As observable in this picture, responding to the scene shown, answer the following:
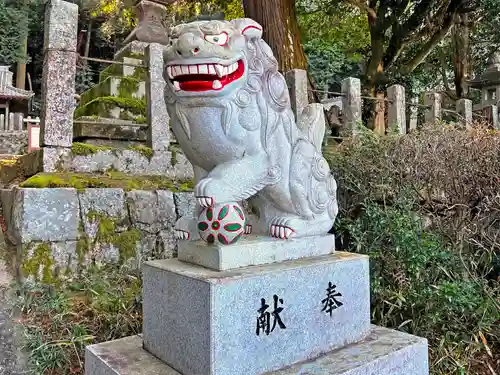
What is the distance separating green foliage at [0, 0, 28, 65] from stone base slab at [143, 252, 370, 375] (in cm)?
1891

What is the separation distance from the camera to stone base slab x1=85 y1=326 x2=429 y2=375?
188cm

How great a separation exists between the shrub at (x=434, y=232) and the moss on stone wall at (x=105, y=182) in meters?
1.69

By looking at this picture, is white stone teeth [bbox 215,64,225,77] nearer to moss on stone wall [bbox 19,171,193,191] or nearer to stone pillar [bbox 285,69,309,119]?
moss on stone wall [bbox 19,171,193,191]

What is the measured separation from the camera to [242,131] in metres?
1.88

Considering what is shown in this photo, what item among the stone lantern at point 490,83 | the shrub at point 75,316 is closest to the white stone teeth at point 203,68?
the shrub at point 75,316

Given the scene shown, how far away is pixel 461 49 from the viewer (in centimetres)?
1102

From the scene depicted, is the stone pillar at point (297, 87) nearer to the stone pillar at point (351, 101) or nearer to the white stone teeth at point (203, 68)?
the stone pillar at point (351, 101)

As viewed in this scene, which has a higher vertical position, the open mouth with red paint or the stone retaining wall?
the open mouth with red paint

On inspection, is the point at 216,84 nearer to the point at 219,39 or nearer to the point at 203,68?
the point at 203,68

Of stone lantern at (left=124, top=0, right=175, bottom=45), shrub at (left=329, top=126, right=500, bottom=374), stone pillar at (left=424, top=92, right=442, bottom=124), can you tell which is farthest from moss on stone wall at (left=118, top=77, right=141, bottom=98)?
stone pillar at (left=424, top=92, right=442, bottom=124)

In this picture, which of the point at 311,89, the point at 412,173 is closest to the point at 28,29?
the point at 311,89

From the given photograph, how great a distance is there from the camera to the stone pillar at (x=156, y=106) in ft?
13.7

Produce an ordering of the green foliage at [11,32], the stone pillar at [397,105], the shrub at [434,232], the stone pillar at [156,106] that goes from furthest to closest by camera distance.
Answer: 1. the green foliage at [11,32]
2. the stone pillar at [397,105]
3. the stone pillar at [156,106]
4. the shrub at [434,232]

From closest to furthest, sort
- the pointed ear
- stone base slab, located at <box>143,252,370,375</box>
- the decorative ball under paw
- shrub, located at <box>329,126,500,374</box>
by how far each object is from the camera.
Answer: stone base slab, located at <box>143,252,370,375</box> → the decorative ball under paw → the pointed ear → shrub, located at <box>329,126,500,374</box>
